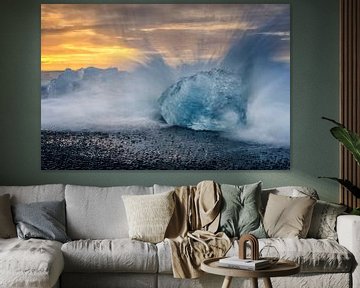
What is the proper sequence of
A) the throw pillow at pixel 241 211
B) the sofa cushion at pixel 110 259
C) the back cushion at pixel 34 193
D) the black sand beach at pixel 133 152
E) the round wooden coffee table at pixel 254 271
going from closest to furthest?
the round wooden coffee table at pixel 254 271, the sofa cushion at pixel 110 259, the throw pillow at pixel 241 211, the back cushion at pixel 34 193, the black sand beach at pixel 133 152

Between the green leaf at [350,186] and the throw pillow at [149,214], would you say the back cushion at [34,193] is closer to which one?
the throw pillow at [149,214]

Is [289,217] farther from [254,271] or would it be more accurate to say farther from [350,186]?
[254,271]

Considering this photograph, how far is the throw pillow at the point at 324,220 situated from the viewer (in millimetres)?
7023

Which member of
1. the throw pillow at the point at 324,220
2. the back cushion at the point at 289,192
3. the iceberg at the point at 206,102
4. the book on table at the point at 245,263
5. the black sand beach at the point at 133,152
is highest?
the iceberg at the point at 206,102

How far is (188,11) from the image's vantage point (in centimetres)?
767

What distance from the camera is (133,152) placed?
7.63 m

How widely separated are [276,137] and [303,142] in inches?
9.8

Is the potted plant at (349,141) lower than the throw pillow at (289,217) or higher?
higher

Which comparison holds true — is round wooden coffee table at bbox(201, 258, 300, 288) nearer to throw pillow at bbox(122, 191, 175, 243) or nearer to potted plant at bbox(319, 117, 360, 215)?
throw pillow at bbox(122, 191, 175, 243)

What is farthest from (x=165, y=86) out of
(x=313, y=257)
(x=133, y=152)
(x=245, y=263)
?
(x=245, y=263)

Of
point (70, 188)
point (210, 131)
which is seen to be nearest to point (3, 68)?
point (70, 188)

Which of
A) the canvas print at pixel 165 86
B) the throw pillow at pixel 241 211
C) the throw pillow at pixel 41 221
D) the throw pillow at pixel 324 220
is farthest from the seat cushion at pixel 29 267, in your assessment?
the throw pillow at pixel 324 220

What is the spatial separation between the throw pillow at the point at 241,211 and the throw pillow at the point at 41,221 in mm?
1320

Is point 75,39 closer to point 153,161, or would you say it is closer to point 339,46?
point 153,161
